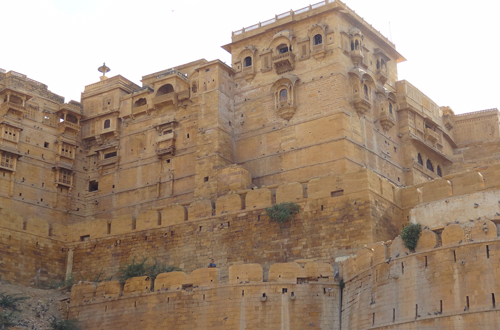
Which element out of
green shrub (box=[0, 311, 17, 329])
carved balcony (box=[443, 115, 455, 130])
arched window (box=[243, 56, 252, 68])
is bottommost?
green shrub (box=[0, 311, 17, 329])

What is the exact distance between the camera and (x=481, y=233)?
2016 cm

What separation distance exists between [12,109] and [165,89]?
6809 millimetres

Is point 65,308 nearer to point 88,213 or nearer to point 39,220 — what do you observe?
point 39,220

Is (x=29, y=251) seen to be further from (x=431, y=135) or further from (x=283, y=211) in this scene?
(x=431, y=135)

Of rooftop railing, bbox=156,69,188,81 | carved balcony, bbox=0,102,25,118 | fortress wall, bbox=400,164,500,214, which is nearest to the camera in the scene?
fortress wall, bbox=400,164,500,214

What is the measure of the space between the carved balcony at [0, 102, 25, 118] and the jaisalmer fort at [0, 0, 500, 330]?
0.31 feet

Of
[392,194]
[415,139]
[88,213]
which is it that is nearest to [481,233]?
[392,194]

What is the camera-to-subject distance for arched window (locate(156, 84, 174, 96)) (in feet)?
125

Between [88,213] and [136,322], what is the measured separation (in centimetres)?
1340

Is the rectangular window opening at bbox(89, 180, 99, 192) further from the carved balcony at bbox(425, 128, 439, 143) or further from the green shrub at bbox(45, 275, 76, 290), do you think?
the carved balcony at bbox(425, 128, 439, 143)

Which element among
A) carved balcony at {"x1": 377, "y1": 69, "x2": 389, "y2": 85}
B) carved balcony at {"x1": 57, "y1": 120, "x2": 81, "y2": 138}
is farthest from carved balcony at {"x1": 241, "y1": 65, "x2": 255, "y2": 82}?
carved balcony at {"x1": 57, "y1": 120, "x2": 81, "y2": 138}

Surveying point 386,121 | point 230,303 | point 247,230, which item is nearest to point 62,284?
point 247,230

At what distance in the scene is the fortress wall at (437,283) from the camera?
19500mm

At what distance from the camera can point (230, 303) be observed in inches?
950
